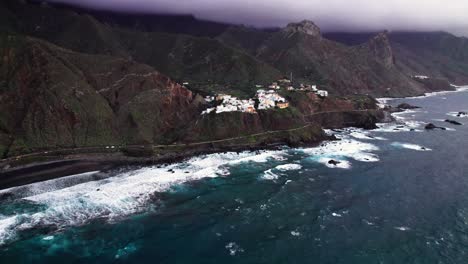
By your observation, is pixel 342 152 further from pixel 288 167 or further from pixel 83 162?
pixel 83 162

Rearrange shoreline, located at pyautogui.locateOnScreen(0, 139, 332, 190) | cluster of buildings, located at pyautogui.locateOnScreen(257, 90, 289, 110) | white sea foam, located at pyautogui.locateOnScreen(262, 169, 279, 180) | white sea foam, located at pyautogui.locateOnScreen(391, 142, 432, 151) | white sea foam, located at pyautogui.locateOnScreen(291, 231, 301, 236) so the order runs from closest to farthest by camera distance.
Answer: white sea foam, located at pyautogui.locateOnScreen(291, 231, 301, 236), shoreline, located at pyautogui.locateOnScreen(0, 139, 332, 190), white sea foam, located at pyautogui.locateOnScreen(262, 169, 279, 180), white sea foam, located at pyautogui.locateOnScreen(391, 142, 432, 151), cluster of buildings, located at pyautogui.locateOnScreen(257, 90, 289, 110)

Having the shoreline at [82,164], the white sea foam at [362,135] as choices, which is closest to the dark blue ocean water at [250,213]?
the shoreline at [82,164]

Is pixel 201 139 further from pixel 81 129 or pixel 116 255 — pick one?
pixel 116 255

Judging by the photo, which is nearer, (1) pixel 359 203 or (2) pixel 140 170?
(1) pixel 359 203

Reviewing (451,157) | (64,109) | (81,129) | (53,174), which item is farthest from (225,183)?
(451,157)

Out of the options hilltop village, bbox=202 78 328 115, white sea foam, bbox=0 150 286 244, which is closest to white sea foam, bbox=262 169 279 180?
white sea foam, bbox=0 150 286 244

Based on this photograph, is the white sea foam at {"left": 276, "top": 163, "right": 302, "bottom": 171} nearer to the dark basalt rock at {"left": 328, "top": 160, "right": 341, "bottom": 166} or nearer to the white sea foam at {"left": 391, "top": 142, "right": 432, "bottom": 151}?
the dark basalt rock at {"left": 328, "top": 160, "right": 341, "bottom": 166}
